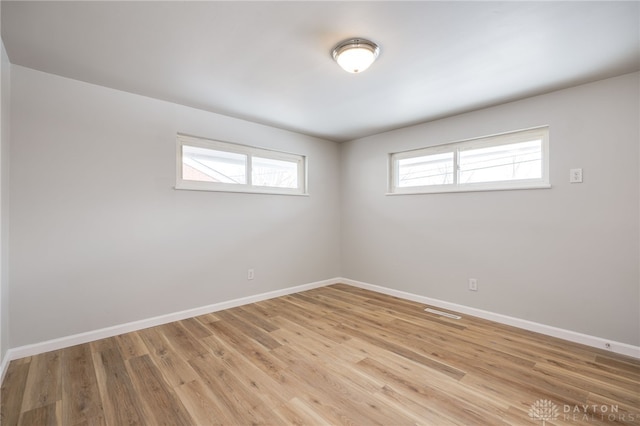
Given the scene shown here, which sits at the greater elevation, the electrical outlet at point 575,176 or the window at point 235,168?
the window at point 235,168

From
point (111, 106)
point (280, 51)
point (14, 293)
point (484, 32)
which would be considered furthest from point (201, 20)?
point (14, 293)

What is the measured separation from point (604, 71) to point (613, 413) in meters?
2.47

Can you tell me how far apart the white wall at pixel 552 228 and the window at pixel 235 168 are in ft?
5.06

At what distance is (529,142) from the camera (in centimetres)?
292

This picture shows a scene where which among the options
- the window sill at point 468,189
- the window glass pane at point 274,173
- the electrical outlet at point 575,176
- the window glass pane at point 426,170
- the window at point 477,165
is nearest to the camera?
the electrical outlet at point 575,176

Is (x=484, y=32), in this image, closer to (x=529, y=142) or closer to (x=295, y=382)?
(x=529, y=142)

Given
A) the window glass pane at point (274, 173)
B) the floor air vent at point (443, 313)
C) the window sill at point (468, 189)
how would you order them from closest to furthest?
the window sill at point (468, 189) < the floor air vent at point (443, 313) < the window glass pane at point (274, 173)

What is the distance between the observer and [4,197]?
6.90 ft

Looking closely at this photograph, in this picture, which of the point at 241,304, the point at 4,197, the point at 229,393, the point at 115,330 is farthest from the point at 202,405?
the point at 4,197

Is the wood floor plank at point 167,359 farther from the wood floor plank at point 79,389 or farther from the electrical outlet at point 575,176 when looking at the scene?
the electrical outlet at point 575,176

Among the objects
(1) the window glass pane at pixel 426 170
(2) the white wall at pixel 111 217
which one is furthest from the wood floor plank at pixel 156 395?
(1) the window glass pane at pixel 426 170

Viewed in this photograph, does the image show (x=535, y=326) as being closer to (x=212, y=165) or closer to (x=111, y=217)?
(x=212, y=165)

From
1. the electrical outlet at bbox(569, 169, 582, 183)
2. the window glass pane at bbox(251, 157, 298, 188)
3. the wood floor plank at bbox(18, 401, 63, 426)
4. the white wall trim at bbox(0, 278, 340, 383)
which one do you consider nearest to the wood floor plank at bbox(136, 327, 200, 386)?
the white wall trim at bbox(0, 278, 340, 383)

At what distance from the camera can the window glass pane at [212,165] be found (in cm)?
323
